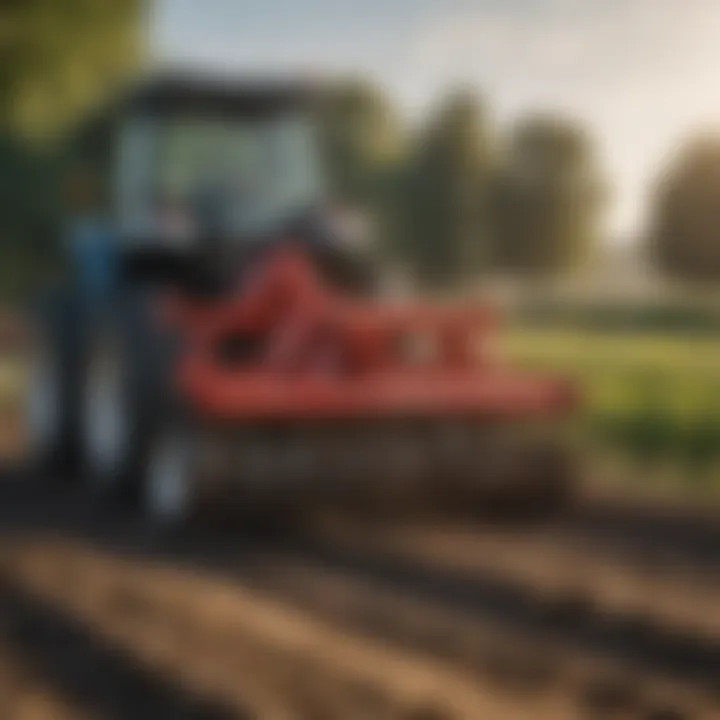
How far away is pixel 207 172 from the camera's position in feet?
3.99

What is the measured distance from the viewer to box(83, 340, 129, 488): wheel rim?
78.9 inches

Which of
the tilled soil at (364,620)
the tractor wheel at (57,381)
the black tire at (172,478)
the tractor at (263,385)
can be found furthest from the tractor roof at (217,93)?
the tractor wheel at (57,381)

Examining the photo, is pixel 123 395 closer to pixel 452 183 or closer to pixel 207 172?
pixel 207 172

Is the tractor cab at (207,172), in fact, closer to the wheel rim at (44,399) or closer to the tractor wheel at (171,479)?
the tractor wheel at (171,479)

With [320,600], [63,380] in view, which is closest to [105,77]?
[320,600]

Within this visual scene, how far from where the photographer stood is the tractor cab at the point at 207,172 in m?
1.00

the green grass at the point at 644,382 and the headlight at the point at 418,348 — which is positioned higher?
the green grass at the point at 644,382

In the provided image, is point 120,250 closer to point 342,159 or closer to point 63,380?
point 63,380

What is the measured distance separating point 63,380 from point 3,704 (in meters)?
1.15

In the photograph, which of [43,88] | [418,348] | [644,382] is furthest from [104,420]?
[644,382]

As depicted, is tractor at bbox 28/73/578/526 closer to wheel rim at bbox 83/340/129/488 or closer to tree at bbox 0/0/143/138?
wheel rim at bbox 83/340/129/488

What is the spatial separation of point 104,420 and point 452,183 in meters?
1.52

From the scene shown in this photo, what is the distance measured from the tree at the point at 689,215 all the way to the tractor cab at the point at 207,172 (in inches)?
12.5

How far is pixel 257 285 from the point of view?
1.62 meters
